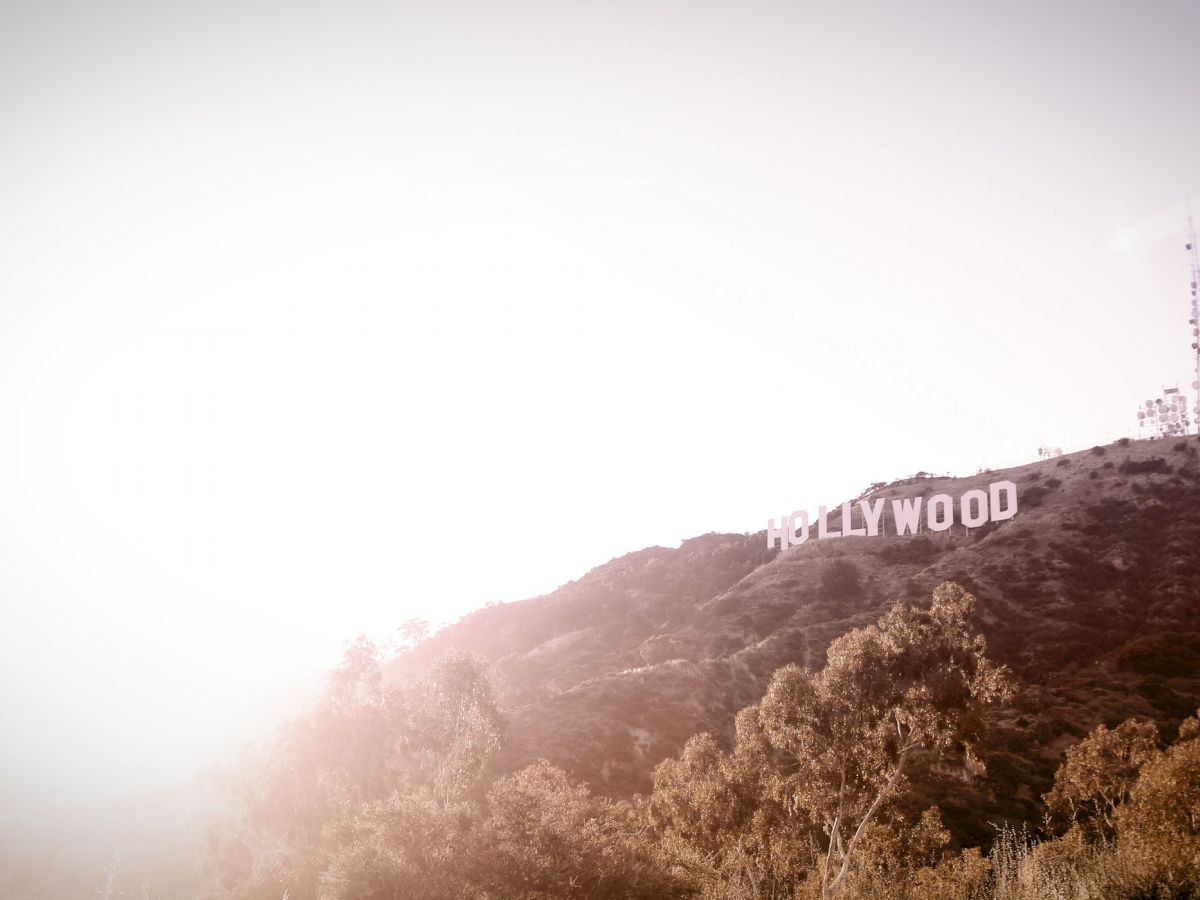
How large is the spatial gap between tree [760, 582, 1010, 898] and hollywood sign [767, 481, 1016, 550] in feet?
353

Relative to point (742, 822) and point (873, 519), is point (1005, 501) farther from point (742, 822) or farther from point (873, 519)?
point (742, 822)

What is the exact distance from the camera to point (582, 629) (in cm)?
13350

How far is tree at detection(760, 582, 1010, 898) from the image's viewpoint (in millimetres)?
23703

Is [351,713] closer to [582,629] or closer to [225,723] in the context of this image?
[582,629]

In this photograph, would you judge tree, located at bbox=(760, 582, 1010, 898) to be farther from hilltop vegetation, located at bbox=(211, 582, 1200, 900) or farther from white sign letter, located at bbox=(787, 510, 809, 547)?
white sign letter, located at bbox=(787, 510, 809, 547)

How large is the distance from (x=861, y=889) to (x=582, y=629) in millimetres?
112968

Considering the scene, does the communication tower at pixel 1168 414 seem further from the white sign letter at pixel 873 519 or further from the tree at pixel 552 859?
the tree at pixel 552 859

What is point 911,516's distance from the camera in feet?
436

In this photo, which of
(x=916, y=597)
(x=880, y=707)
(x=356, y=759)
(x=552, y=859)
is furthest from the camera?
(x=916, y=597)

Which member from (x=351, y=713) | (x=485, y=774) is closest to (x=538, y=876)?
(x=351, y=713)

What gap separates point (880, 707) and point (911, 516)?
122 meters

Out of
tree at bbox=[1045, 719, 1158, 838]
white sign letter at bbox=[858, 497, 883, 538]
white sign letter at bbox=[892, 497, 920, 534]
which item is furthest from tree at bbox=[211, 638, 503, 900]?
white sign letter at bbox=[858, 497, 883, 538]

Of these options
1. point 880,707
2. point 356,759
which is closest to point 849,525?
point 356,759

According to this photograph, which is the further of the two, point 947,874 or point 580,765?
point 580,765
